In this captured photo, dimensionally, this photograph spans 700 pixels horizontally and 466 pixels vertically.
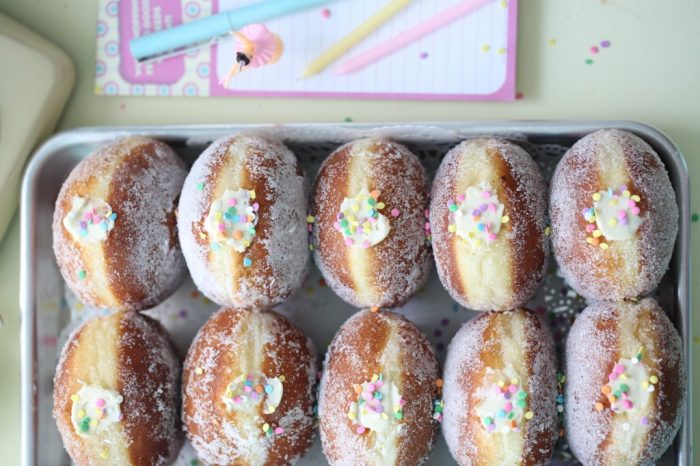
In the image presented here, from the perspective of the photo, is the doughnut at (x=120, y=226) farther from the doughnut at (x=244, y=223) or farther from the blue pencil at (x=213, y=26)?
the blue pencil at (x=213, y=26)

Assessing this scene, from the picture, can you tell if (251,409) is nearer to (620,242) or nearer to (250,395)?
(250,395)

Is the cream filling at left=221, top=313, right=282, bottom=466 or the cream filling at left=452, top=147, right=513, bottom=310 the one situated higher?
the cream filling at left=452, top=147, right=513, bottom=310

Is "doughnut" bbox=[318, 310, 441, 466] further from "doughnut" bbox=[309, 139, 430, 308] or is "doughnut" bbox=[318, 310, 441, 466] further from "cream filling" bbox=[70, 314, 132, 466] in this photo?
"cream filling" bbox=[70, 314, 132, 466]

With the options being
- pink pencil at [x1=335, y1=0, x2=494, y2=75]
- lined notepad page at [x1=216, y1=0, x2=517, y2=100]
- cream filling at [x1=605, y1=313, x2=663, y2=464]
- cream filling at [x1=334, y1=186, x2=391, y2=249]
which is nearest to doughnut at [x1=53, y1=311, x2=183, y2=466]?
cream filling at [x1=334, y1=186, x2=391, y2=249]

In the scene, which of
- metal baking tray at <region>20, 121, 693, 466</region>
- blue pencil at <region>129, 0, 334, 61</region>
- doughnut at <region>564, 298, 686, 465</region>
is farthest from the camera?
blue pencil at <region>129, 0, 334, 61</region>

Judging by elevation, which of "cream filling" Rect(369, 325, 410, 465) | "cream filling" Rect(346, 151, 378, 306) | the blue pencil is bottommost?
"cream filling" Rect(369, 325, 410, 465)

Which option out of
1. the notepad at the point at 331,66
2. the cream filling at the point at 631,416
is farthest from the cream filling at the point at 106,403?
the cream filling at the point at 631,416

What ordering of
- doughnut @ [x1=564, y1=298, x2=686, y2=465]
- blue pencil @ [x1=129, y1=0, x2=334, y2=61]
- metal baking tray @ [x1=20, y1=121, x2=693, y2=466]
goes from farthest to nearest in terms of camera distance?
1. blue pencil @ [x1=129, y1=0, x2=334, y2=61]
2. metal baking tray @ [x1=20, y1=121, x2=693, y2=466]
3. doughnut @ [x1=564, y1=298, x2=686, y2=465]
